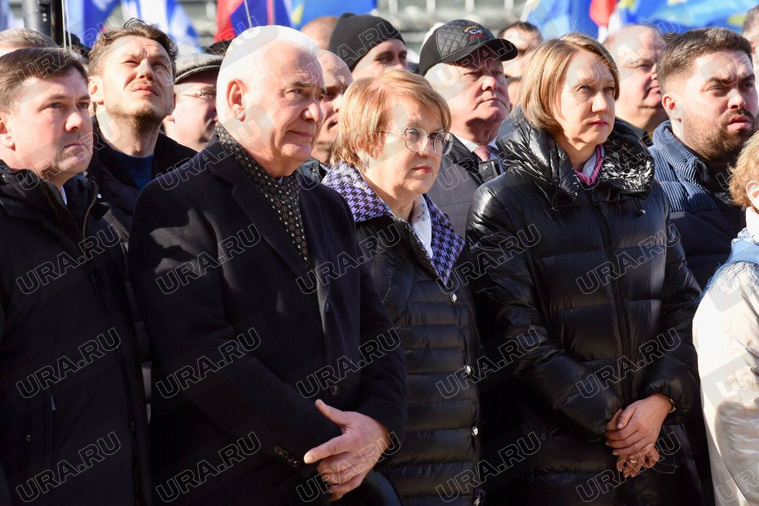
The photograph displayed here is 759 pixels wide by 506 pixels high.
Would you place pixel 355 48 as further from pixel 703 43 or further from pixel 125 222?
pixel 125 222

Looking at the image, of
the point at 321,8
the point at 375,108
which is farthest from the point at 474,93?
the point at 321,8

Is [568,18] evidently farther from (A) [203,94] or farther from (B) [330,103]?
(A) [203,94]

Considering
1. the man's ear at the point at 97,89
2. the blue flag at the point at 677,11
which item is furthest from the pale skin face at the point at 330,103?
the blue flag at the point at 677,11

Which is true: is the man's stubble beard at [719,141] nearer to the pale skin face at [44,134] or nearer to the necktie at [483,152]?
the necktie at [483,152]

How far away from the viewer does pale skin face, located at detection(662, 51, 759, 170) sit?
535 centimetres

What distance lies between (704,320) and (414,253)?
113cm

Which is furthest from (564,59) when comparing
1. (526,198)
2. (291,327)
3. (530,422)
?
(291,327)

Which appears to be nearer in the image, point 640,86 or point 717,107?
point 717,107

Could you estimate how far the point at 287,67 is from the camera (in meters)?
3.46

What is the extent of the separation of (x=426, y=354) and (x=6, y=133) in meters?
1.62

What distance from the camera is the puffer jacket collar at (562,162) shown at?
173 inches

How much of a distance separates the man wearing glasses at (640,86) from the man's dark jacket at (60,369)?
13.3 ft

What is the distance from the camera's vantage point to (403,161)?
4.11m

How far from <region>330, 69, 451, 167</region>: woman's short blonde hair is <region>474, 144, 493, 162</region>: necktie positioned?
1379 mm
